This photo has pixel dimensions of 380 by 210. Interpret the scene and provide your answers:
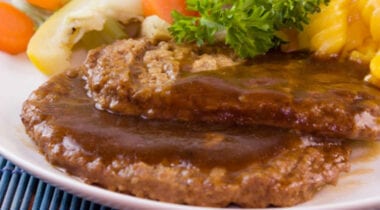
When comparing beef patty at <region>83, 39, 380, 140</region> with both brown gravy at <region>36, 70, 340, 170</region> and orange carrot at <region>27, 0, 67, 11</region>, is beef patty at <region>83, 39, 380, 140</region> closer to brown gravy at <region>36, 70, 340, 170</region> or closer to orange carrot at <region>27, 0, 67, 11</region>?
brown gravy at <region>36, 70, 340, 170</region>

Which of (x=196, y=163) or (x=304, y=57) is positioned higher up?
(x=304, y=57)

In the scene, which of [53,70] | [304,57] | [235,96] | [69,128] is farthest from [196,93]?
[53,70]

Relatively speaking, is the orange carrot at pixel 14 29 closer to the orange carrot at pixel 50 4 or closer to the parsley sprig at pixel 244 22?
the orange carrot at pixel 50 4

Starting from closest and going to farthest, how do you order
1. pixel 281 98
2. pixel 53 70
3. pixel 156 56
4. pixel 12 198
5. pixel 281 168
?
pixel 281 168 → pixel 281 98 → pixel 12 198 → pixel 156 56 → pixel 53 70

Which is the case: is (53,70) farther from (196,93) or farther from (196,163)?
(196,163)

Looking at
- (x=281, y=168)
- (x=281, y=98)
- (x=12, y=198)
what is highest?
(x=281, y=98)

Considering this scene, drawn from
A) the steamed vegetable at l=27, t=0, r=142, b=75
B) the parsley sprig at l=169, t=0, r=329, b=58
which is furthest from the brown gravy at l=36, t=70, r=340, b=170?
the steamed vegetable at l=27, t=0, r=142, b=75

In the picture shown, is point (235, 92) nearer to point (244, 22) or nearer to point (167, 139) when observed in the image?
point (167, 139)
